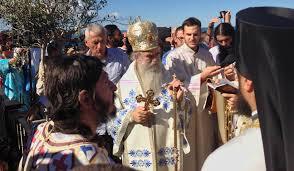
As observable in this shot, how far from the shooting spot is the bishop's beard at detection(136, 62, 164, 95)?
4090 millimetres

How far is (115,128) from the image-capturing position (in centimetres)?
406

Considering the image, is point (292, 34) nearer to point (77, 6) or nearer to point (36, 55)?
point (36, 55)

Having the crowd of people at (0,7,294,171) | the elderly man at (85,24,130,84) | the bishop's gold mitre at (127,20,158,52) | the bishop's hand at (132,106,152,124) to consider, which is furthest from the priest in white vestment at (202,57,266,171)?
the elderly man at (85,24,130,84)

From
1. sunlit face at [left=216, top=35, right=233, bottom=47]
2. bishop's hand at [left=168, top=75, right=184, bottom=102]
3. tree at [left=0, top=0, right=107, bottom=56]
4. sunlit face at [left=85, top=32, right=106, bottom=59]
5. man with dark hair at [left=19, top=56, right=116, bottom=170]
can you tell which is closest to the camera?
man with dark hair at [left=19, top=56, right=116, bottom=170]

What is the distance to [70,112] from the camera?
2.08 meters

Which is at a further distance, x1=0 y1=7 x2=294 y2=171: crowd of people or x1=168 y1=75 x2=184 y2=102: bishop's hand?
x1=168 y1=75 x2=184 y2=102: bishop's hand

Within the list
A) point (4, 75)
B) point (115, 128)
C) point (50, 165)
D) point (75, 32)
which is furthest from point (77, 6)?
point (50, 165)

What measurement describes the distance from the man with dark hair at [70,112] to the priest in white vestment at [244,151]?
511 mm

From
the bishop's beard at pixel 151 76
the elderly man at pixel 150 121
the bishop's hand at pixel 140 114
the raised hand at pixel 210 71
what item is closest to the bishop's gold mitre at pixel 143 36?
the elderly man at pixel 150 121

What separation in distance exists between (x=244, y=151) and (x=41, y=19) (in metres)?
6.76

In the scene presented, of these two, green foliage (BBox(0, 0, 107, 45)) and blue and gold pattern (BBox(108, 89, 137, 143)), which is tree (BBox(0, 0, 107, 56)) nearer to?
green foliage (BBox(0, 0, 107, 45))

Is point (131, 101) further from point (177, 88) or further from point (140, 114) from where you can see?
point (177, 88)

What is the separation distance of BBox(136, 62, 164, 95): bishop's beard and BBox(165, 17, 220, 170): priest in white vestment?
44 centimetres

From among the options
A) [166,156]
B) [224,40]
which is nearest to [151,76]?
[166,156]
